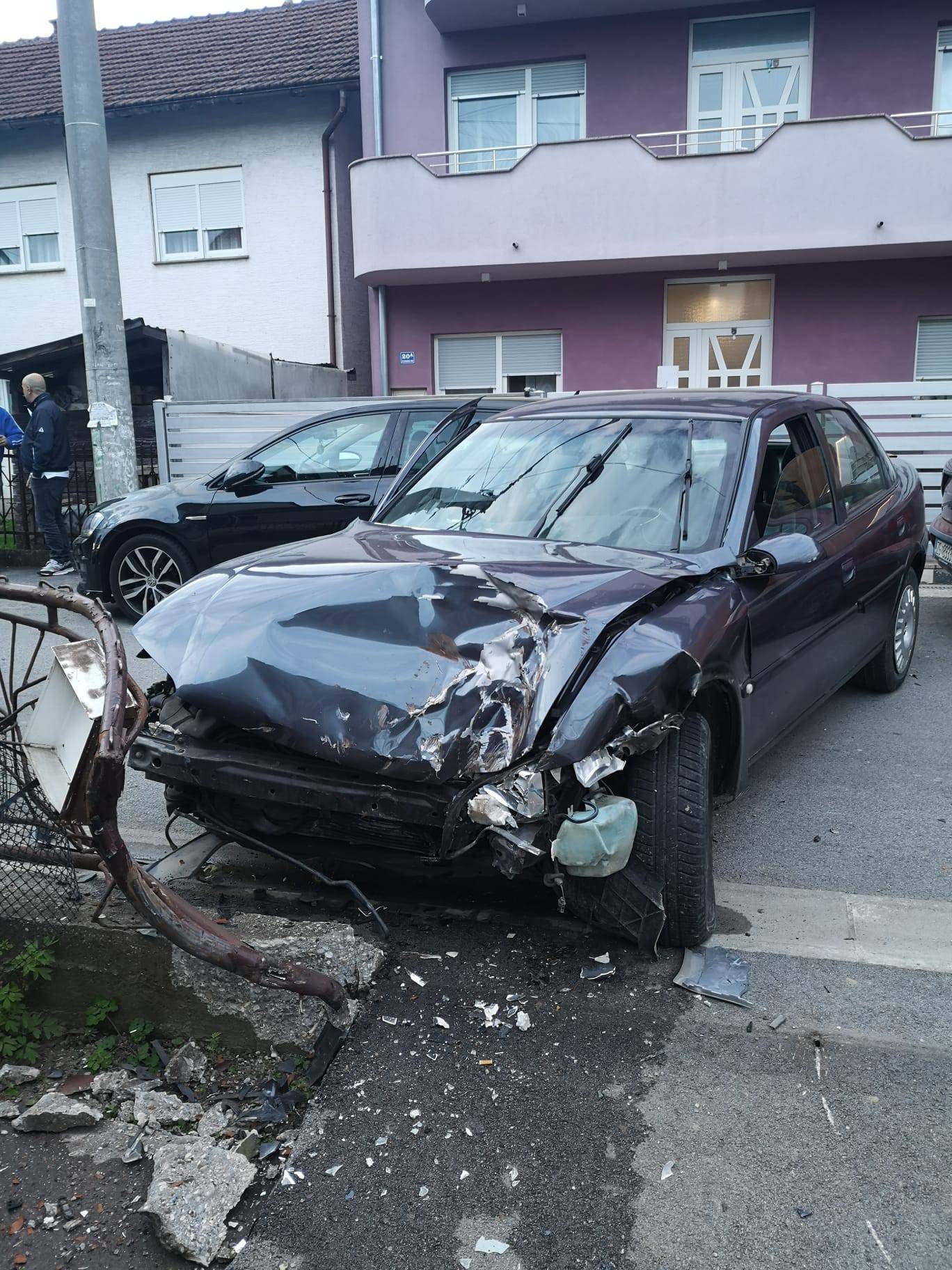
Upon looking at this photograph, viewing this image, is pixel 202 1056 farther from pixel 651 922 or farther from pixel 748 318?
pixel 748 318

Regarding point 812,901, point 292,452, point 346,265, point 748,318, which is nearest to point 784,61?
point 748,318

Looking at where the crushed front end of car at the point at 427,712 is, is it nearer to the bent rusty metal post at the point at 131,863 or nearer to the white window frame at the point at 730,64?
the bent rusty metal post at the point at 131,863

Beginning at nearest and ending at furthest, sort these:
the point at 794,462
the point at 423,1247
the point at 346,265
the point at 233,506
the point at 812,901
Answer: the point at 423,1247 < the point at 812,901 < the point at 794,462 < the point at 233,506 < the point at 346,265

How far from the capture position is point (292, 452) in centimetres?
827

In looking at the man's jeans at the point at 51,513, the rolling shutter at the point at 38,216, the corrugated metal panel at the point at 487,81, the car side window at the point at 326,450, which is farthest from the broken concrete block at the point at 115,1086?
the rolling shutter at the point at 38,216

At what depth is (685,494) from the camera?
159 inches

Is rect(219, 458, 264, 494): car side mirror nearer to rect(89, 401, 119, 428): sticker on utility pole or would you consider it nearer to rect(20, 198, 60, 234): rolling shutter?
rect(89, 401, 119, 428): sticker on utility pole

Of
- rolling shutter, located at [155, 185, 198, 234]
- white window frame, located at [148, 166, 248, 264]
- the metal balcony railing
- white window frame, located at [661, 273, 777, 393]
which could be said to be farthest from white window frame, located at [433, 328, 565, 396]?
rolling shutter, located at [155, 185, 198, 234]

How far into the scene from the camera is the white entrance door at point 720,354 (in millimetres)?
14844

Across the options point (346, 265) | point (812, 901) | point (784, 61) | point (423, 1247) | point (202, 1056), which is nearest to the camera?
point (423, 1247)

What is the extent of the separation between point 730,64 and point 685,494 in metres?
13.3

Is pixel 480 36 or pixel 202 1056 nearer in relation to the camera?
pixel 202 1056

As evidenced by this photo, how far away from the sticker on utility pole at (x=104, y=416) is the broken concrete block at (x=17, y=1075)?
828 centimetres

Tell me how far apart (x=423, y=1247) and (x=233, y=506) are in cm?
668
